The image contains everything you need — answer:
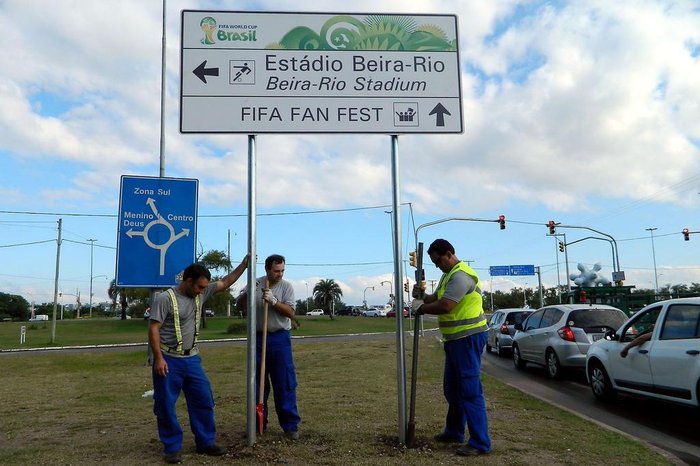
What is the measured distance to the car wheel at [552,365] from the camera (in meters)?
11.4

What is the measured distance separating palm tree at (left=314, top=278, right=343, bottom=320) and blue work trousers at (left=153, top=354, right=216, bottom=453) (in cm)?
7228

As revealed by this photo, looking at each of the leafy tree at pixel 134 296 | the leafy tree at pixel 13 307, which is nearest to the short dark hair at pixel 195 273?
the leafy tree at pixel 134 296

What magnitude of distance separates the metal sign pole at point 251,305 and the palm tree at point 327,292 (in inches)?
2843

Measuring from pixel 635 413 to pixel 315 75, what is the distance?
6292mm

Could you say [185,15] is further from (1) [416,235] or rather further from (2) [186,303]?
(1) [416,235]

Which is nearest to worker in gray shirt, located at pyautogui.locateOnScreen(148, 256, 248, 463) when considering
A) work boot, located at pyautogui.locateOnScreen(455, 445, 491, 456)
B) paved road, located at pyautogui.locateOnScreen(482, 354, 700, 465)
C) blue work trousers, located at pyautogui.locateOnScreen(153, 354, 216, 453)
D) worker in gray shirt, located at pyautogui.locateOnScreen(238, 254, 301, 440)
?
blue work trousers, located at pyautogui.locateOnScreen(153, 354, 216, 453)

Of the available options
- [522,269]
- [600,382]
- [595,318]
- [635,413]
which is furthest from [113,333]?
[635,413]

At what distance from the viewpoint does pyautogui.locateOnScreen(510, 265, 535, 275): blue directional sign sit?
2042 inches

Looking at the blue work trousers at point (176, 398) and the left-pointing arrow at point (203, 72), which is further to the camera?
the left-pointing arrow at point (203, 72)

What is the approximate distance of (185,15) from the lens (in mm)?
5652

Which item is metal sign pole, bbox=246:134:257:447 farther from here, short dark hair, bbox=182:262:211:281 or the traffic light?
the traffic light

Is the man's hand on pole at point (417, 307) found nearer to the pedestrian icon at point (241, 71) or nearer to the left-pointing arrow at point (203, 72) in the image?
the pedestrian icon at point (241, 71)

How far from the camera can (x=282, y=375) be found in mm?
5602

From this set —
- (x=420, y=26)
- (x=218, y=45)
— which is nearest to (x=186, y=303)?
(x=218, y=45)
